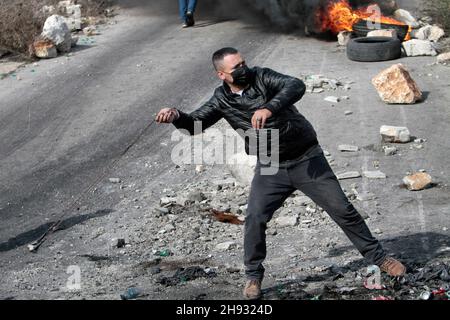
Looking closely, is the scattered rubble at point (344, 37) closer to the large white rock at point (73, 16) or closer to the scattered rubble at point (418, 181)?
the large white rock at point (73, 16)

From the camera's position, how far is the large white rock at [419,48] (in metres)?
16.8

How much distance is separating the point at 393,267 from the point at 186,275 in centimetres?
183

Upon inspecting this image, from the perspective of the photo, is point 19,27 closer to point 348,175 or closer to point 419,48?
point 419,48

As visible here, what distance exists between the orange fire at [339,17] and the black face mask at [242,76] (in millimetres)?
12246

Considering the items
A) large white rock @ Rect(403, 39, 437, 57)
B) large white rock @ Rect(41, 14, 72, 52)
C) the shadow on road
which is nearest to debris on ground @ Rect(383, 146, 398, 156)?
the shadow on road

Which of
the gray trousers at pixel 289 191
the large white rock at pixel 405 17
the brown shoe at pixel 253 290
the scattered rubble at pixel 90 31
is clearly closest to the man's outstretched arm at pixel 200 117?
the gray trousers at pixel 289 191

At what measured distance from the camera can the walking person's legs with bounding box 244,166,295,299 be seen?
22.5 ft

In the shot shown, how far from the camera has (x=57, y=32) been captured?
741 inches

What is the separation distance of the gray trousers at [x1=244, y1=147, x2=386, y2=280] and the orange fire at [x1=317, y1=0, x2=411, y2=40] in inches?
477

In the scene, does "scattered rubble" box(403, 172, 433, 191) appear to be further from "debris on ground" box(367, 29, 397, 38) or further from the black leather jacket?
"debris on ground" box(367, 29, 397, 38)

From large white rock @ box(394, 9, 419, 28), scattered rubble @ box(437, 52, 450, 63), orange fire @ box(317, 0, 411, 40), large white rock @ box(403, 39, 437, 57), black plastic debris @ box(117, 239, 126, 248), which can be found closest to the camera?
black plastic debris @ box(117, 239, 126, 248)

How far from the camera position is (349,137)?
12188 millimetres

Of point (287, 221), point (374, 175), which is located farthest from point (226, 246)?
point (374, 175)
